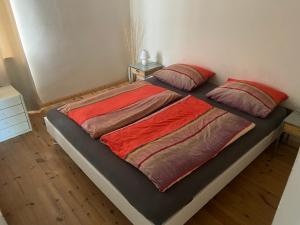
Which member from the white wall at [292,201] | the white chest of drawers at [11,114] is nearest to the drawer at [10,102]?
the white chest of drawers at [11,114]

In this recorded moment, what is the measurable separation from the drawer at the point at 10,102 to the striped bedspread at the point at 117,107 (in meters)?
0.55

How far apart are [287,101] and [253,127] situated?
2.18ft

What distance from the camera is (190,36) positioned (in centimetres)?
294

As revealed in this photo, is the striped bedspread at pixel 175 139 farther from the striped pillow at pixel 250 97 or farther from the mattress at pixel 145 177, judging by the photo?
the striped pillow at pixel 250 97

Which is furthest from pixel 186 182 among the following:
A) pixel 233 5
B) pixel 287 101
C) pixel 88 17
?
pixel 88 17

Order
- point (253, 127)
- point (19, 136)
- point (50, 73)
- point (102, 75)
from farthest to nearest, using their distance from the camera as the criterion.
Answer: point (102, 75) < point (50, 73) < point (19, 136) < point (253, 127)

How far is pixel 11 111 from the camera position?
2477mm

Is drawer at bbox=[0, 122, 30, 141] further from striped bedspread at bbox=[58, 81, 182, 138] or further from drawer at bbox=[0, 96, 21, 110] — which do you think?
striped bedspread at bbox=[58, 81, 182, 138]

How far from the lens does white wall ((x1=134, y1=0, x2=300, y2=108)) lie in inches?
86.1

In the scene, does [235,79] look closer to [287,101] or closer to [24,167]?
[287,101]

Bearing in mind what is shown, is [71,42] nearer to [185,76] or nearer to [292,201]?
[185,76]

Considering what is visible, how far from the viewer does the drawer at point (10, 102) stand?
2405 millimetres

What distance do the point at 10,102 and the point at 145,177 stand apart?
1761 millimetres

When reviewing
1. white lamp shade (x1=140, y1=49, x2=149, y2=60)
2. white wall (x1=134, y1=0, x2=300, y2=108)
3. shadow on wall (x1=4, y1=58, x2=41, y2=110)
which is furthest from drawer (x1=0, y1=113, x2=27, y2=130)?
white wall (x1=134, y1=0, x2=300, y2=108)
